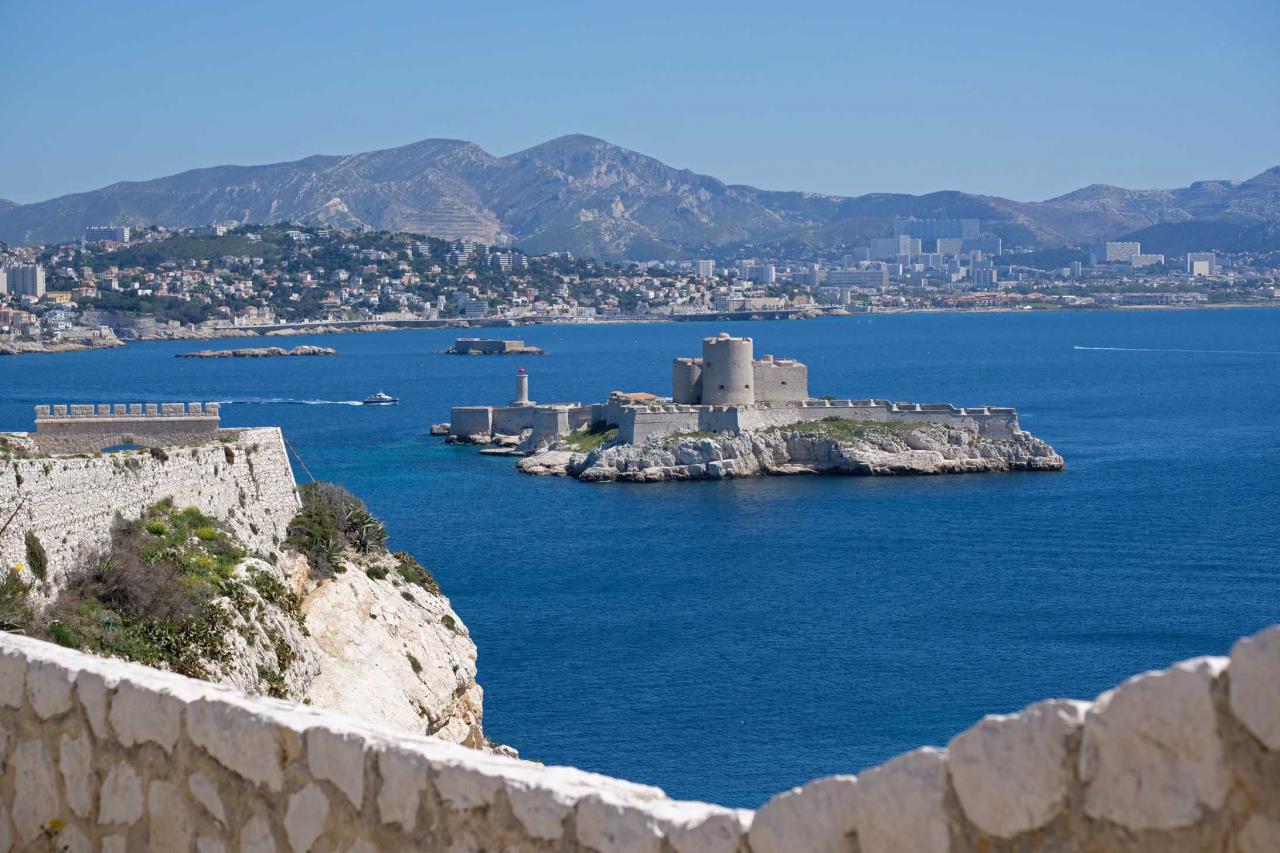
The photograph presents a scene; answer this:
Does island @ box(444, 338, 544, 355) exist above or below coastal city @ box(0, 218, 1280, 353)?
below

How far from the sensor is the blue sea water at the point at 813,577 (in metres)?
21.5

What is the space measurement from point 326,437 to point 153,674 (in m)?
52.2

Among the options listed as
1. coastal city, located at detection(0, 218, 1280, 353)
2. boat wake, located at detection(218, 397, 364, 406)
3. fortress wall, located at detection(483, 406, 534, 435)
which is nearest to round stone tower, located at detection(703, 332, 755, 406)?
fortress wall, located at detection(483, 406, 534, 435)

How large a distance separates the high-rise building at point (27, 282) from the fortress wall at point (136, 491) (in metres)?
155

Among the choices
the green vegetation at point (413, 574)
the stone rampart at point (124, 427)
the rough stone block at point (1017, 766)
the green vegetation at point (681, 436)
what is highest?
the rough stone block at point (1017, 766)

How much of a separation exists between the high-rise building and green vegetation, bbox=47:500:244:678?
514ft

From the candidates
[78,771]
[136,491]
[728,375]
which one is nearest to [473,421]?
[728,375]

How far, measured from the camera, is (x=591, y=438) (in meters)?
49.6

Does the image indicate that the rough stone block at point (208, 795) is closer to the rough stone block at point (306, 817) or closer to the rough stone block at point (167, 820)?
the rough stone block at point (167, 820)

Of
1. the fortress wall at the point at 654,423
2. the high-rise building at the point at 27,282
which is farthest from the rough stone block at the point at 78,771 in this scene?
the high-rise building at the point at 27,282

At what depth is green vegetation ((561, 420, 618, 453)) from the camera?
48.7 metres

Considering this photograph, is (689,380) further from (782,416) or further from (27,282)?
(27,282)

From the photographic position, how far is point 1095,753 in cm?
198

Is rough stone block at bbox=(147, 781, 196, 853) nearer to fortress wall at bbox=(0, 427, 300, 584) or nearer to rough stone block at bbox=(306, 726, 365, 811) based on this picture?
rough stone block at bbox=(306, 726, 365, 811)
